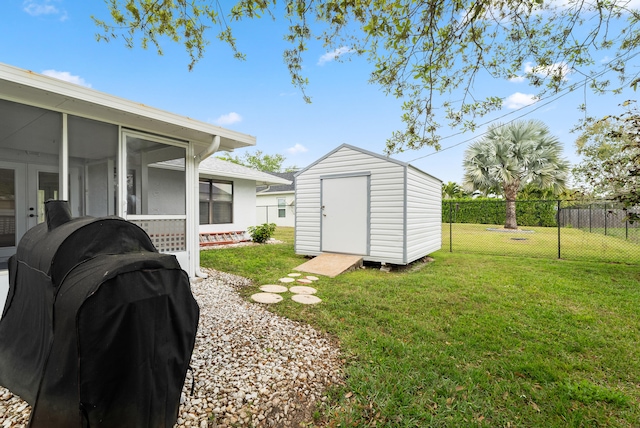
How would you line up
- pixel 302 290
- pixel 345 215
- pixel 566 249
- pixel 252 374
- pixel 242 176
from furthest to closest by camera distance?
pixel 242 176, pixel 566 249, pixel 345 215, pixel 302 290, pixel 252 374

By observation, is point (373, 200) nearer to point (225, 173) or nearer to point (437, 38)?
point (437, 38)

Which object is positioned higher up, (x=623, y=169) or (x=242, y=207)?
(x=623, y=169)

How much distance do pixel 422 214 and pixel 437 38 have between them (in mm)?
4891

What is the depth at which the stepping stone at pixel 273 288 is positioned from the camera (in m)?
4.56

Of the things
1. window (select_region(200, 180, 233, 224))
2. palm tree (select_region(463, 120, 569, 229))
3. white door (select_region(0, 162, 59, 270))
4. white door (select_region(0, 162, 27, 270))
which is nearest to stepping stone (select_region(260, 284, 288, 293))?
white door (select_region(0, 162, 59, 270))

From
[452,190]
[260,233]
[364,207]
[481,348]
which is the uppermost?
[452,190]

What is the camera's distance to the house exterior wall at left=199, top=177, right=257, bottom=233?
1053cm

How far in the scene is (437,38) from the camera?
8.88ft

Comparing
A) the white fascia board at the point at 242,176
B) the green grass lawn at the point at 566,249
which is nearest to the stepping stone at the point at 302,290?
the white fascia board at the point at 242,176

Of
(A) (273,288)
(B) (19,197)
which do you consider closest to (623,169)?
(A) (273,288)

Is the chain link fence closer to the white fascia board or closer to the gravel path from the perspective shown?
the gravel path

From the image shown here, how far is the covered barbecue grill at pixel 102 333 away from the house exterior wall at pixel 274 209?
1643 centimetres

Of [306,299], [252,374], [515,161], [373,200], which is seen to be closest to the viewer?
[252,374]

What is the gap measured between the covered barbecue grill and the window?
27.6 feet
